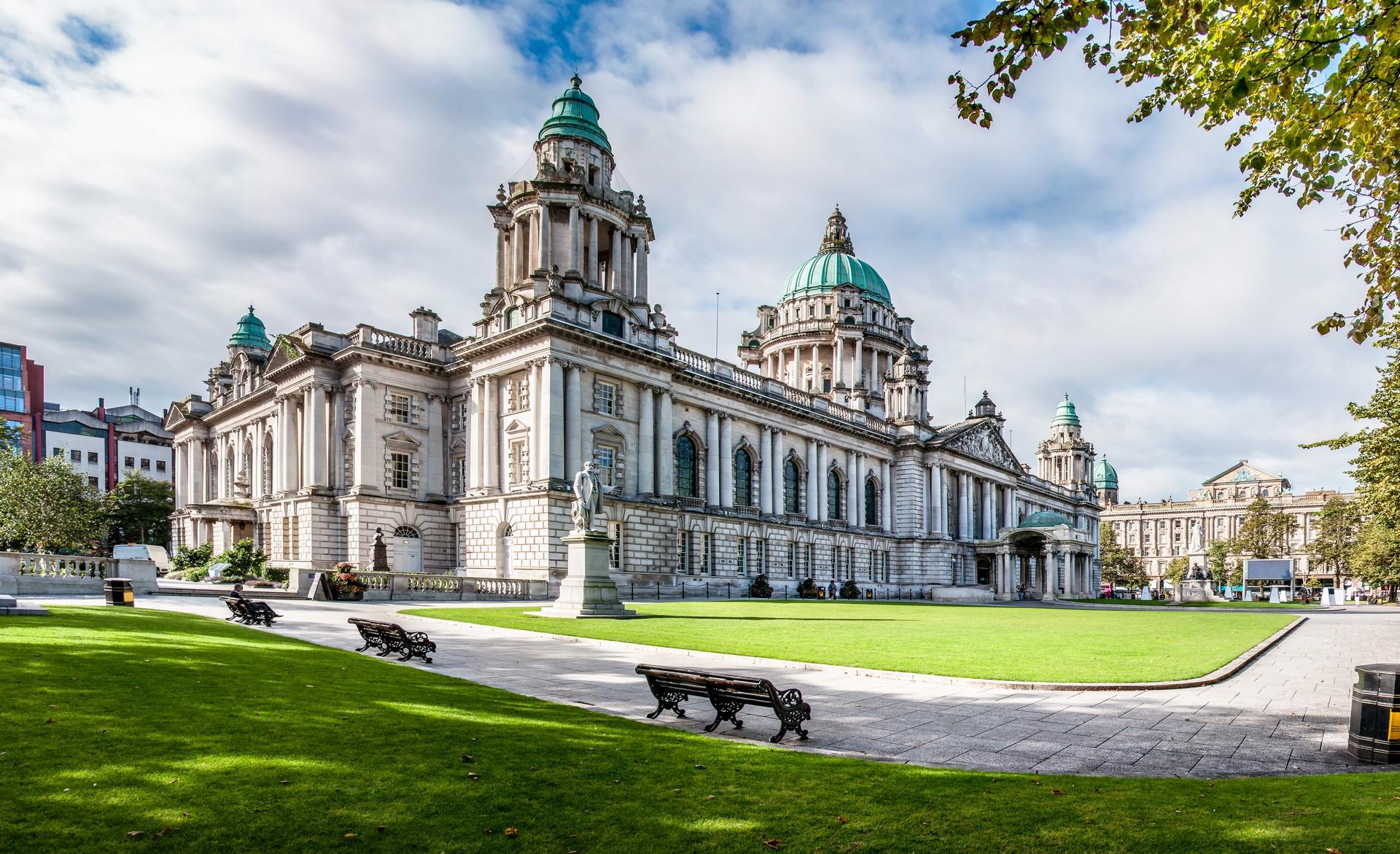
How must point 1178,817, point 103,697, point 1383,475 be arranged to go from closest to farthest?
point 1178,817
point 103,697
point 1383,475

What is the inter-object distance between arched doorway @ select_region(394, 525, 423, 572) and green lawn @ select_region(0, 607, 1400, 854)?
3659 centimetres

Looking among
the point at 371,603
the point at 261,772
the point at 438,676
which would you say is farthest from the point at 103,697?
the point at 371,603

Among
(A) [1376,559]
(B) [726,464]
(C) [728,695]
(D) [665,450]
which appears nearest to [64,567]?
(D) [665,450]

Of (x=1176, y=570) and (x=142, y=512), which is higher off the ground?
(x=142, y=512)

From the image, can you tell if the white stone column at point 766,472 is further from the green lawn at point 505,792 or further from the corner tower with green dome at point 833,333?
the green lawn at point 505,792

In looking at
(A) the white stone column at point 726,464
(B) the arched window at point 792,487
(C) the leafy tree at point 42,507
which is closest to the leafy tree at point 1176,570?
(B) the arched window at point 792,487

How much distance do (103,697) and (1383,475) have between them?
34.8m

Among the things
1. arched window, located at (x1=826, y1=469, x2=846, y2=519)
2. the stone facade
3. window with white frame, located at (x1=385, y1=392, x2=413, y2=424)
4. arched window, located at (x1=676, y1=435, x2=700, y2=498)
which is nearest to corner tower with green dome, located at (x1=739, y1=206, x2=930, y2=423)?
arched window, located at (x1=826, y1=469, x2=846, y2=519)

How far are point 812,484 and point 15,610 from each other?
50652 millimetres

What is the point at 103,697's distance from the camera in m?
9.16

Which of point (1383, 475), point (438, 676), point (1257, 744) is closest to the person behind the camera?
point (1257, 744)

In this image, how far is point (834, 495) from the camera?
66.8 m

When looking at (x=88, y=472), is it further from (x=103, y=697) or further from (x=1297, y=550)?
(x=1297, y=550)

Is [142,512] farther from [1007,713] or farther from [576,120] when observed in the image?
[1007,713]
